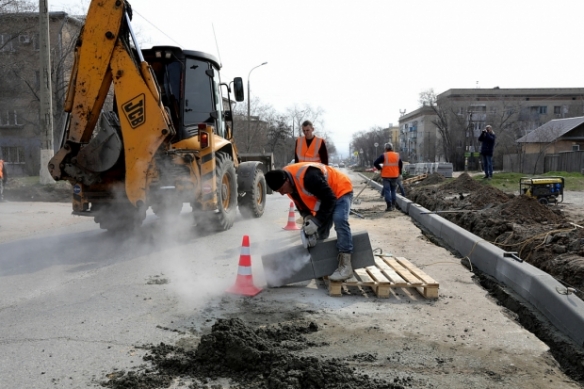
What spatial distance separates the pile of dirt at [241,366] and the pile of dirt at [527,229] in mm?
3108

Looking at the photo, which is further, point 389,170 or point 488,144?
point 488,144

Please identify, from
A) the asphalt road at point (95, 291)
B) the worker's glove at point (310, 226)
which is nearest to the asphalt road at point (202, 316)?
the asphalt road at point (95, 291)

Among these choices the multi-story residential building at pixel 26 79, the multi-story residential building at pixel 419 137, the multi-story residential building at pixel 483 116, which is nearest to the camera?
the multi-story residential building at pixel 26 79

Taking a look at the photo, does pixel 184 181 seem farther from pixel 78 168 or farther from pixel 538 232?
pixel 538 232

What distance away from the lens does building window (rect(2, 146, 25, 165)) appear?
34.4 m

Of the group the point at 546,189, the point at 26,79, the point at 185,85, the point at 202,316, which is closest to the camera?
the point at 202,316

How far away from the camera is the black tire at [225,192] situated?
28.5 ft

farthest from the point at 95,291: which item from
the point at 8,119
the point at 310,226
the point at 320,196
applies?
the point at 8,119

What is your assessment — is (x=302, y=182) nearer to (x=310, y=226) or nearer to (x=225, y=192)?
(x=310, y=226)

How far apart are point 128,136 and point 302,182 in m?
3.48

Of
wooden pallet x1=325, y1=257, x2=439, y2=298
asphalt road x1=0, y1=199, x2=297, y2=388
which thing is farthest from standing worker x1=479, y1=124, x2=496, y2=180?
wooden pallet x1=325, y1=257, x2=439, y2=298

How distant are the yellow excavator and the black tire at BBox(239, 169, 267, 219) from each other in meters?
2.09

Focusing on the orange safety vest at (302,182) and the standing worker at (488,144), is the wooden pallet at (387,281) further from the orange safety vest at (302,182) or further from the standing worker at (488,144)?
the standing worker at (488,144)

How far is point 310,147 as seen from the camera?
8.65 m
